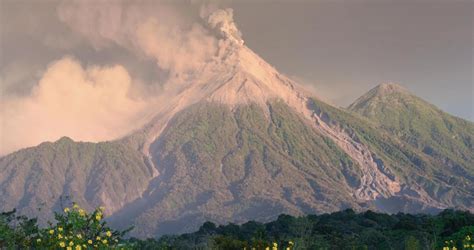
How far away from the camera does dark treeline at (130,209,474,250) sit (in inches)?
2410

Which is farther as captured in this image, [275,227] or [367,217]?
[367,217]

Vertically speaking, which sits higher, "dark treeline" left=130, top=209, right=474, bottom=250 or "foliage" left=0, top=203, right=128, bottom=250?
"dark treeline" left=130, top=209, right=474, bottom=250

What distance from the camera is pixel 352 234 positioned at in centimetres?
9925

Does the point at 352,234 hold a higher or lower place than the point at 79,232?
higher

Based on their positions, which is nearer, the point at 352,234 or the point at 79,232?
the point at 79,232

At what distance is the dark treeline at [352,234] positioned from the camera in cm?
6121

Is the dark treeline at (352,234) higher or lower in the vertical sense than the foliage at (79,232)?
higher

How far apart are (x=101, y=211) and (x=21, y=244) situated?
7.81 m

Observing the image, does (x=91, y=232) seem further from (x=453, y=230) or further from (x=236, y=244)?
(x=453, y=230)

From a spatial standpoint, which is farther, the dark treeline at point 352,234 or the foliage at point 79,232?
the dark treeline at point 352,234

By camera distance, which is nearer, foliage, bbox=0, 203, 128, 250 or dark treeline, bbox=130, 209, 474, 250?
foliage, bbox=0, 203, 128, 250

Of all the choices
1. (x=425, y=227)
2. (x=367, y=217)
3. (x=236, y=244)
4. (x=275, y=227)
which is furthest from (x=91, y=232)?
(x=367, y=217)

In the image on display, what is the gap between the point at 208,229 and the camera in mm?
163625

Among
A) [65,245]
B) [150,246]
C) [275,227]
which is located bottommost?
[65,245]
